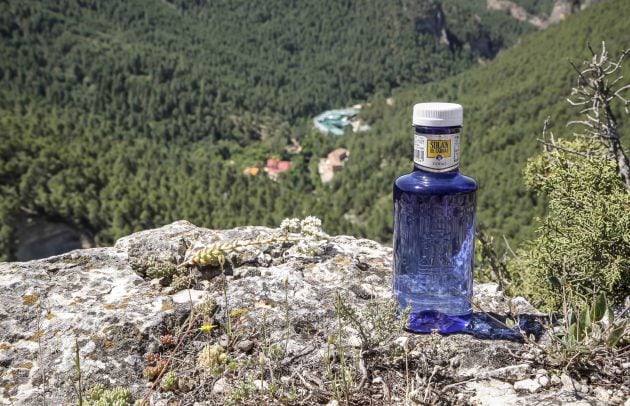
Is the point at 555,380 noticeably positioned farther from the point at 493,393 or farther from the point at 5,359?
the point at 5,359

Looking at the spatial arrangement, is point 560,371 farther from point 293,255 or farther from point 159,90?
point 159,90

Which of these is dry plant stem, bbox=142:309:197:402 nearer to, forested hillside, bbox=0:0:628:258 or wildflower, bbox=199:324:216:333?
wildflower, bbox=199:324:216:333

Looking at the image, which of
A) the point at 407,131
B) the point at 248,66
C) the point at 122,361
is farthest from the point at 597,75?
the point at 248,66

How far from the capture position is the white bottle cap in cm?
214

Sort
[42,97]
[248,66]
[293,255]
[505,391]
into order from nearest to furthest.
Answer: [505,391] → [293,255] → [42,97] → [248,66]

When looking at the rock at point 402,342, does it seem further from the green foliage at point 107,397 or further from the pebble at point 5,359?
the pebble at point 5,359

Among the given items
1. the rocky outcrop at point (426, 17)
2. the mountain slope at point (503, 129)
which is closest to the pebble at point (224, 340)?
the mountain slope at point (503, 129)

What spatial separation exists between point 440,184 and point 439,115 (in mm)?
319

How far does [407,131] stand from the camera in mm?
71062

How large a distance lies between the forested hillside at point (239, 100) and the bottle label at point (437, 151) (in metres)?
8.61

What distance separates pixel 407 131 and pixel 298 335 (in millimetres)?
70598

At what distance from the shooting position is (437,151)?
2.22 metres

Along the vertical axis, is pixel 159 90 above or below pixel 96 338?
below

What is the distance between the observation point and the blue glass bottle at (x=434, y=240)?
230cm
